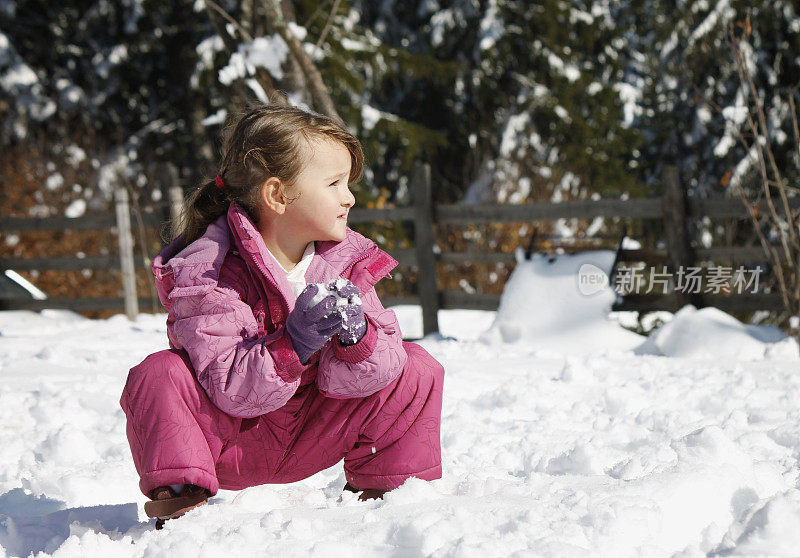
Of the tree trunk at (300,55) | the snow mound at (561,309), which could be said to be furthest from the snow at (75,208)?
the snow mound at (561,309)

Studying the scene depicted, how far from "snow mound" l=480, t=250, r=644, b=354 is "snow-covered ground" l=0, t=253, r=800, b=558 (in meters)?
0.02

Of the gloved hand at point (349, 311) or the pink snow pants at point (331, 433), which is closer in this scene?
the gloved hand at point (349, 311)

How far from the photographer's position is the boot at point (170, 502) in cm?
196

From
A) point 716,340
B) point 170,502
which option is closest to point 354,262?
point 170,502

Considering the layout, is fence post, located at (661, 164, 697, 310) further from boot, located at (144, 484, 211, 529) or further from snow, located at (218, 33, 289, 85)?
boot, located at (144, 484, 211, 529)

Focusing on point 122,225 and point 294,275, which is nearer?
point 294,275

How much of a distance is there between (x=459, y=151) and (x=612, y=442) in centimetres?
996

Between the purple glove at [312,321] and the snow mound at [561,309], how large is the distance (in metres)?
3.94

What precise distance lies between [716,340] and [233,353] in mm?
3928

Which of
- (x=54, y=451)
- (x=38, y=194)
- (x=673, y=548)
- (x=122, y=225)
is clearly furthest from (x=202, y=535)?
(x=38, y=194)

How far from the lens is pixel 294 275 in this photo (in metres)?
2.27

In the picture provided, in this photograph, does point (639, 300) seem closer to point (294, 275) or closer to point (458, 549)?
point (294, 275)

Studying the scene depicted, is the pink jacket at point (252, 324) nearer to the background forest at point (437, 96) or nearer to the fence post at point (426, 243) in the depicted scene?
the fence post at point (426, 243)

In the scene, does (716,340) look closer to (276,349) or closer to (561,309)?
(561,309)
